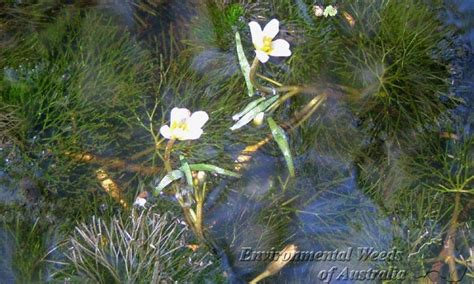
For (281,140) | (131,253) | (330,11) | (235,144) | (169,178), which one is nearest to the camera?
(131,253)

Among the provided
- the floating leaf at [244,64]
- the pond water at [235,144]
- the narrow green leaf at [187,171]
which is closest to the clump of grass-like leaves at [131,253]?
the pond water at [235,144]

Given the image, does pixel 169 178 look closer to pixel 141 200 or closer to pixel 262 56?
pixel 141 200

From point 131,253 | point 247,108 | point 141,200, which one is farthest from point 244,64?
point 131,253

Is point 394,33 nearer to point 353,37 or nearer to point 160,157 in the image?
point 353,37

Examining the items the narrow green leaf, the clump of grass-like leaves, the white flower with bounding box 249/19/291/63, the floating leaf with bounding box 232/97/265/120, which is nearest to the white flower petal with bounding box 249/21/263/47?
the white flower with bounding box 249/19/291/63

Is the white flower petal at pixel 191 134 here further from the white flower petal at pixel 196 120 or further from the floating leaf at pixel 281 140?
the floating leaf at pixel 281 140

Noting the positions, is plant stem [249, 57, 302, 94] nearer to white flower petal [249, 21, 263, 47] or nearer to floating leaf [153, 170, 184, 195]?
white flower petal [249, 21, 263, 47]

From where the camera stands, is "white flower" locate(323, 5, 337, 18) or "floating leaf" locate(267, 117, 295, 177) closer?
"floating leaf" locate(267, 117, 295, 177)
